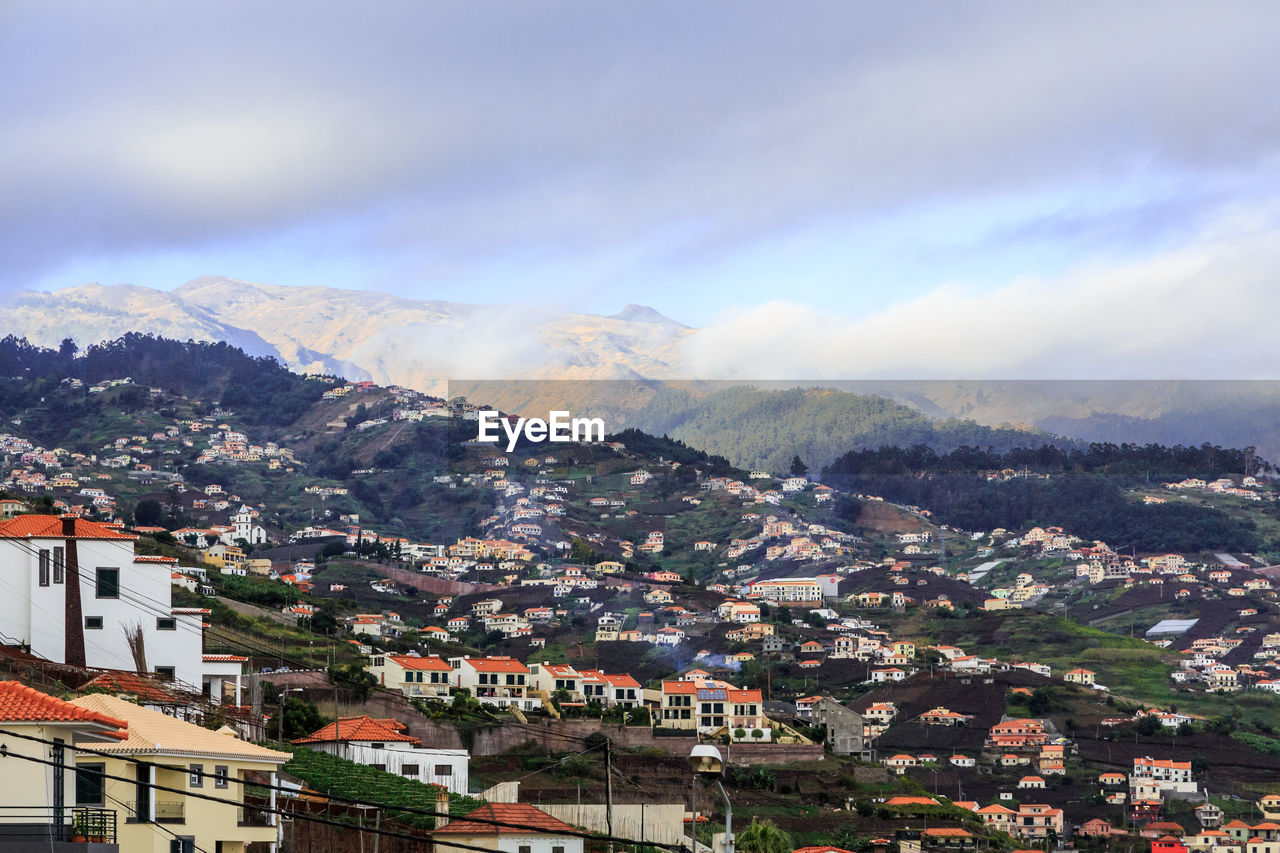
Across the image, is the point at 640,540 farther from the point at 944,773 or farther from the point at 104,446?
the point at 944,773

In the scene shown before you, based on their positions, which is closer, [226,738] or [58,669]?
[226,738]

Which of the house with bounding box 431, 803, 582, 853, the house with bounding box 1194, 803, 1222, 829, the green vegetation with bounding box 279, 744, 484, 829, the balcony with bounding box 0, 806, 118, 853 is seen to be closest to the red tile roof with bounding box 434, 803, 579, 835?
the house with bounding box 431, 803, 582, 853

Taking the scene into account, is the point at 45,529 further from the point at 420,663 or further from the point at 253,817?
the point at 420,663

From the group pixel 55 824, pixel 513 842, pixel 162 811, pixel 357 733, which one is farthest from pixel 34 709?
pixel 357 733

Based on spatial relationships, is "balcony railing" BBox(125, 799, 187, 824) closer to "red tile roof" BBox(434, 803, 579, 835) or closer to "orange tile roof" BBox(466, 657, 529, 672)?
"red tile roof" BBox(434, 803, 579, 835)

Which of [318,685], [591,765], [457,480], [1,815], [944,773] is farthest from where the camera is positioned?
[457,480]

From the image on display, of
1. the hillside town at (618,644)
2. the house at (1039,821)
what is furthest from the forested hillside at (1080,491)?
the house at (1039,821)

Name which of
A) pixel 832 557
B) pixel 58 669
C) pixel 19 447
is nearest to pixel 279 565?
pixel 19 447
